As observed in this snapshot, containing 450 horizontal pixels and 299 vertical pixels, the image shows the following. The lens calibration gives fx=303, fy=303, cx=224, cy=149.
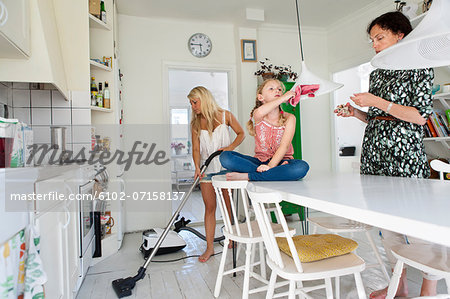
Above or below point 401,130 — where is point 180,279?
below

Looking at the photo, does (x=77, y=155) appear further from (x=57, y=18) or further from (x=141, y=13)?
(x=141, y=13)

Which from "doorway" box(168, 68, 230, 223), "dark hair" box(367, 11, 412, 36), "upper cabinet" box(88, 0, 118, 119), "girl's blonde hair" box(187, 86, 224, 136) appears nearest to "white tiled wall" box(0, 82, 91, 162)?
"upper cabinet" box(88, 0, 118, 119)

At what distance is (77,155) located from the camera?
2672 mm

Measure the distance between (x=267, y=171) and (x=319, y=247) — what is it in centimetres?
45

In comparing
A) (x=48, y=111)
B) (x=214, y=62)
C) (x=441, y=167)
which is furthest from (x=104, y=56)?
(x=441, y=167)

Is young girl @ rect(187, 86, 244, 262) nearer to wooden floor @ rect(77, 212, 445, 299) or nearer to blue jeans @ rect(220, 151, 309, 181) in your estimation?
wooden floor @ rect(77, 212, 445, 299)

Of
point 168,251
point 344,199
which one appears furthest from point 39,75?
point 344,199

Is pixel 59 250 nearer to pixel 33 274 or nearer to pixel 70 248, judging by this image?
pixel 70 248

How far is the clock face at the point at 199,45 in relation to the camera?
400 cm

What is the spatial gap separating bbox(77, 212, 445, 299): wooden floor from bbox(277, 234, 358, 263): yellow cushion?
0.65 meters

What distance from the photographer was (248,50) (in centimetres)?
409

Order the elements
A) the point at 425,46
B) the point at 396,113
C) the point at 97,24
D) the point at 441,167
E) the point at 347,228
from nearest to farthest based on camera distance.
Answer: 1. the point at 425,46
2. the point at 396,113
3. the point at 441,167
4. the point at 347,228
5. the point at 97,24

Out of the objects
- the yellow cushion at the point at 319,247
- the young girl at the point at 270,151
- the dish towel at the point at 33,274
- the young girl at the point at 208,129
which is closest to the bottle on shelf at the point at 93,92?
the young girl at the point at 208,129

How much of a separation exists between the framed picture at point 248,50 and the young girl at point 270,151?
2.17 meters
